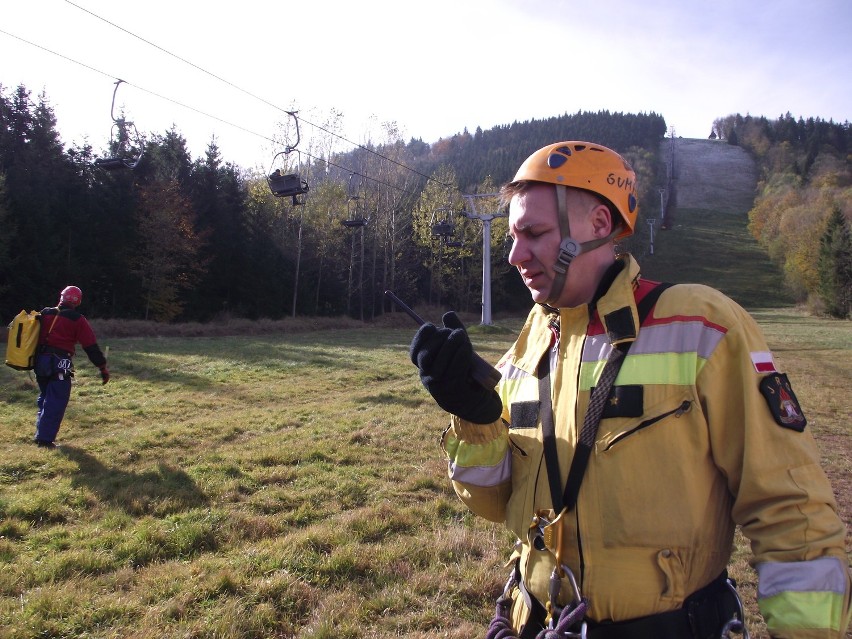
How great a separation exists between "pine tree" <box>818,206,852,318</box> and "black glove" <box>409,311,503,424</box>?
5949cm

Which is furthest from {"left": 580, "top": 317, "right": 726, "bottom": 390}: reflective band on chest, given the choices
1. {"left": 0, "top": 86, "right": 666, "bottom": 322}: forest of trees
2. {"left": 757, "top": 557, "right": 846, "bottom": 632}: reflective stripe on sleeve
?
{"left": 0, "top": 86, "right": 666, "bottom": 322}: forest of trees

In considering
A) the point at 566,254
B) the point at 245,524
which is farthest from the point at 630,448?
the point at 245,524

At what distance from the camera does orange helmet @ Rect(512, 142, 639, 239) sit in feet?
5.95

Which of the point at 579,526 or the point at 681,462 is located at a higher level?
the point at 681,462

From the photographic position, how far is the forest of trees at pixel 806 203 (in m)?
51.0

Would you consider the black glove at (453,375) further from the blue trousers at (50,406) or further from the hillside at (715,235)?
the hillside at (715,235)

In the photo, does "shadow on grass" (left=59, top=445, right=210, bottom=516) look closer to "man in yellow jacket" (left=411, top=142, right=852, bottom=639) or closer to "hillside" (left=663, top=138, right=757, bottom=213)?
"man in yellow jacket" (left=411, top=142, right=852, bottom=639)

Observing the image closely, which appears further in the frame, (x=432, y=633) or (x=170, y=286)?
(x=170, y=286)

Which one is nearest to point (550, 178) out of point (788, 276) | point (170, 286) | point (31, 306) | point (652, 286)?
point (652, 286)

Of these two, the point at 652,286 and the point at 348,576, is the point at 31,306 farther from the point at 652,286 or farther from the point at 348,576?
the point at 652,286

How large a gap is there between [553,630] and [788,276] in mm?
70735

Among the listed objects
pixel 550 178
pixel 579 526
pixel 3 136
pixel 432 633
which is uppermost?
pixel 3 136

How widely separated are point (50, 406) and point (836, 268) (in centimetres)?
5889

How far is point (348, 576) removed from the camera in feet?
13.7
